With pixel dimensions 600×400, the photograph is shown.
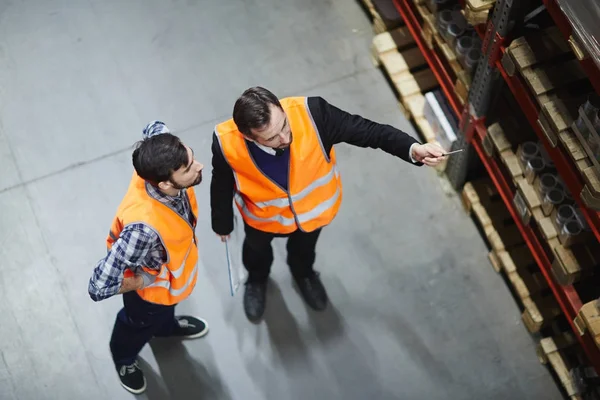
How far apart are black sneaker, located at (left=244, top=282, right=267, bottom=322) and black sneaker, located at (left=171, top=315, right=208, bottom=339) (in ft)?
1.01

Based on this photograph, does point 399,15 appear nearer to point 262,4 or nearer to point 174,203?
point 262,4

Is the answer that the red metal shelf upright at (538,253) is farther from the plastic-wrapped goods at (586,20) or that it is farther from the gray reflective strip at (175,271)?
the gray reflective strip at (175,271)

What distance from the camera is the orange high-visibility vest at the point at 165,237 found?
339 centimetres

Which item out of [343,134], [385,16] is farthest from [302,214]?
[385,16]

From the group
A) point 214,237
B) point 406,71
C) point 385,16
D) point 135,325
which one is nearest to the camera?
point 135,325

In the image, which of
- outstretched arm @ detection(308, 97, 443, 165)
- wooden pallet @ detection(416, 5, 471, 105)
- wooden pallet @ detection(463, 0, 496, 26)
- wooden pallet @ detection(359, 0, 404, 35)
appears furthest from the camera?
wooden pallet @ detection(359, 0, 404, 35)

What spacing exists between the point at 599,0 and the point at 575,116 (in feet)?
2.39

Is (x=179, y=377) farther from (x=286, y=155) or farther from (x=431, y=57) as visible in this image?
(x=431, y=57)

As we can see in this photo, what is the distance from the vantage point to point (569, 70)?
3975 mm

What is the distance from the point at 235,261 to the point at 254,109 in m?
2.11

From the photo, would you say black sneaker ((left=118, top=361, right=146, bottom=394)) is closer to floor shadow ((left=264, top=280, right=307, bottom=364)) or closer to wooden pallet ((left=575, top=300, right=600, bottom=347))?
floor shadow ((left=264, top=280, right=307, bottom=364))

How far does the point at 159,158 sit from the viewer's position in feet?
10.7

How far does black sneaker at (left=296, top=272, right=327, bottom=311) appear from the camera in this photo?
16.3 ft

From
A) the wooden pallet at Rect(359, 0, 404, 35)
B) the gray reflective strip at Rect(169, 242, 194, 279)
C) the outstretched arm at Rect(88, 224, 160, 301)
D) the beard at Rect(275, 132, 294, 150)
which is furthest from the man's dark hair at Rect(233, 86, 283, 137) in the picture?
the wooden pallet at Rect(359, 0, 404, 35)
